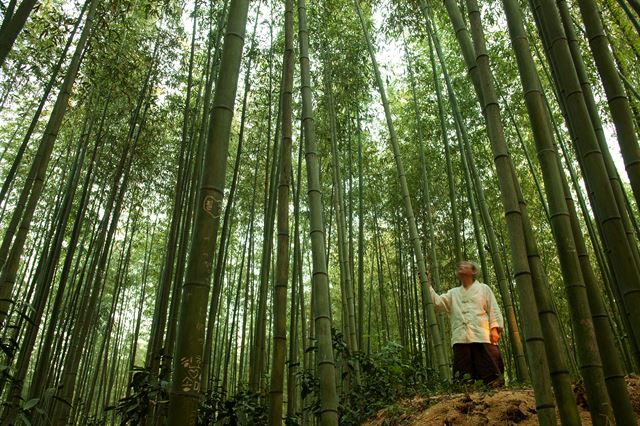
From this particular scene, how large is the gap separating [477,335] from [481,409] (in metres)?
0.89

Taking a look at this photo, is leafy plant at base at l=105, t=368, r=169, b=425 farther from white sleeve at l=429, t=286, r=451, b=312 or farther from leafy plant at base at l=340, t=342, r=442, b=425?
white sleeve at l=429, t=286, r=451, b=312

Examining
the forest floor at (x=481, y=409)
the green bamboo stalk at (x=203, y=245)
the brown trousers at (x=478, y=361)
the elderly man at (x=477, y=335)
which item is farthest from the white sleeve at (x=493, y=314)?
the green bamboo stalk at (x=203, y=245)

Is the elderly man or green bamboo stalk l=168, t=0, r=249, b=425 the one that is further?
the elderly man

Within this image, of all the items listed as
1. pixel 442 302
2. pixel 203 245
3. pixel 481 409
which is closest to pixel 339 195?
pixel 442 302

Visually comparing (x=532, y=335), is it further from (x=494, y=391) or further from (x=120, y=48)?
(x=120, y=48)

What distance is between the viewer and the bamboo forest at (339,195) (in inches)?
60.5

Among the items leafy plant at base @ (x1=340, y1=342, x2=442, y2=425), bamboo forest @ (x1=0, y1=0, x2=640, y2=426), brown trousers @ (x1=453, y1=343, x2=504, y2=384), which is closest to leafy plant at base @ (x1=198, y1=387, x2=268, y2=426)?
bamboo forest @ (x1=0, y1=0, x2=640, y2=426)

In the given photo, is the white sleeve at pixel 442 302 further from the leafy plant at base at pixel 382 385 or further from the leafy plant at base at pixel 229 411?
the leafy plant at base at pixel 229 411

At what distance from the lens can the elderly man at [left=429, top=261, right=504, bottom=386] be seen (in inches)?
140

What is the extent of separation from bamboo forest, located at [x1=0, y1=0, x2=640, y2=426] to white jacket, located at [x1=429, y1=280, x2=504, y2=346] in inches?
1.6

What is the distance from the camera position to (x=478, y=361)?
3.57 metres

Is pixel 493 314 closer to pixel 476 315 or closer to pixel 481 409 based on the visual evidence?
pixel 476 315

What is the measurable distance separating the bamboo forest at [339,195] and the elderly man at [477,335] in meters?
0.03

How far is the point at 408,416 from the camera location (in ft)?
10.1
